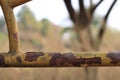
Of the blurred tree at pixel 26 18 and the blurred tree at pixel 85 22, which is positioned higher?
the blurred tree at pixel 26 18

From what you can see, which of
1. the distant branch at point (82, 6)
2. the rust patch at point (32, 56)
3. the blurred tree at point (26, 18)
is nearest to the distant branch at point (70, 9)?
the distant branch at point (82, 6)

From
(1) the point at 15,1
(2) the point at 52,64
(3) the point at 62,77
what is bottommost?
(3) the point at 62,77

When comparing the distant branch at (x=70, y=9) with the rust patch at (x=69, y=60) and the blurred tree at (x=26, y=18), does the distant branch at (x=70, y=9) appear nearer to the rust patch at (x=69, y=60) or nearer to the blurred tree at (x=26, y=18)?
the rust patch at (x=69, y=60)

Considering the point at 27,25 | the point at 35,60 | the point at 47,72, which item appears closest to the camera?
the point at 35,60

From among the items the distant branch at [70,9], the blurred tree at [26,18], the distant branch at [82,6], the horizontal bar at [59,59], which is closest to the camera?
the horizontal bar at [59,59]

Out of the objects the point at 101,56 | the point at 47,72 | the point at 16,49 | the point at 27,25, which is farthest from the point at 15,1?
the point at 27,25

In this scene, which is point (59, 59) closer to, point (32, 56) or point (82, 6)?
point (32, 56)

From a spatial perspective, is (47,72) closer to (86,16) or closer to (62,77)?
(62,77)

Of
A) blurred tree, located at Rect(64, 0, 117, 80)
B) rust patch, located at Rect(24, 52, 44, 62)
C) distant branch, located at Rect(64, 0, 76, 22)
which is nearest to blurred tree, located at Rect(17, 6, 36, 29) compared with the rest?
blurred tree, located at Rect(64, 0, 117, 80)
